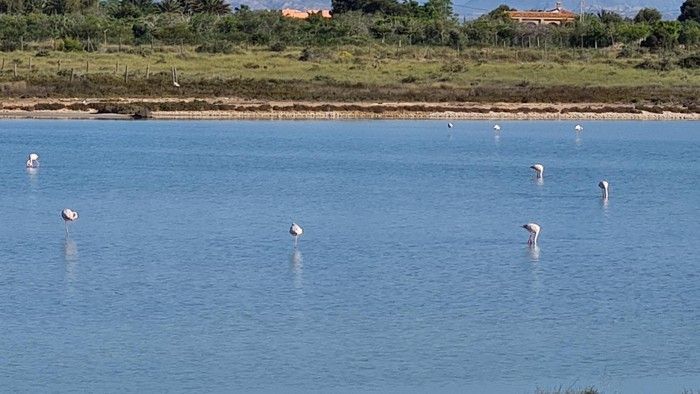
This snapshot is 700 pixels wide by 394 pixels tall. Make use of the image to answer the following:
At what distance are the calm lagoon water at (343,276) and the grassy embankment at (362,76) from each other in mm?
18561

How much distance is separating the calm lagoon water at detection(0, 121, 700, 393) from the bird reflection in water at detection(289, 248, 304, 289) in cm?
6

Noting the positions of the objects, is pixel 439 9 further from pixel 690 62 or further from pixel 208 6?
pixel 690 62

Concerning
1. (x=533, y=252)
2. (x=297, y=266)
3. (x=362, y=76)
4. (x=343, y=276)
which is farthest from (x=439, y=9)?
(x=343, y=276)

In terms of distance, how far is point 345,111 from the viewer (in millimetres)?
49656

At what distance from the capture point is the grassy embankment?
5266cm

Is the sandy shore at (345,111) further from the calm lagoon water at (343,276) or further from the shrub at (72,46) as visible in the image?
the shrub at (72,46)

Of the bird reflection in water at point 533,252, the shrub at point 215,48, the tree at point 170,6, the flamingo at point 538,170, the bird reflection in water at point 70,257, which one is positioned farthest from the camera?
the tree at point 170,6

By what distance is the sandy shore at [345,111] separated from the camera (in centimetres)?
4759

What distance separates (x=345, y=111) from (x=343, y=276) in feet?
107

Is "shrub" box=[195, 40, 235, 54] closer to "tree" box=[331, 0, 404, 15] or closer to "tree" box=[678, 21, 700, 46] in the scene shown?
"tree" box=[678, 21, 700, 46]

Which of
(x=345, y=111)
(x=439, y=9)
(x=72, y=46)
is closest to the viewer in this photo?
(x=345, y=111)

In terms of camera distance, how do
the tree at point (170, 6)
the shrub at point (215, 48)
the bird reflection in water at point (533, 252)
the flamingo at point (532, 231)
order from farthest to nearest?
the tree at point (170, 6) < the shrub at point (215, 48) < the flamingo at point (532, 231) < the bird reflection in water at point (533, 252)

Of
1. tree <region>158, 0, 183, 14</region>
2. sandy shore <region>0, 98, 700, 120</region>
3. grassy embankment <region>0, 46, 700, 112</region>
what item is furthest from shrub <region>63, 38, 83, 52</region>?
tree <region>158, 0, 183, 14</region>

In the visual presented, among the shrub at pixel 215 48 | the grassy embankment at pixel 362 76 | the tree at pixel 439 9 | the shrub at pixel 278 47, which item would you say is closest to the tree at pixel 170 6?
the tree at pixel 439 9
